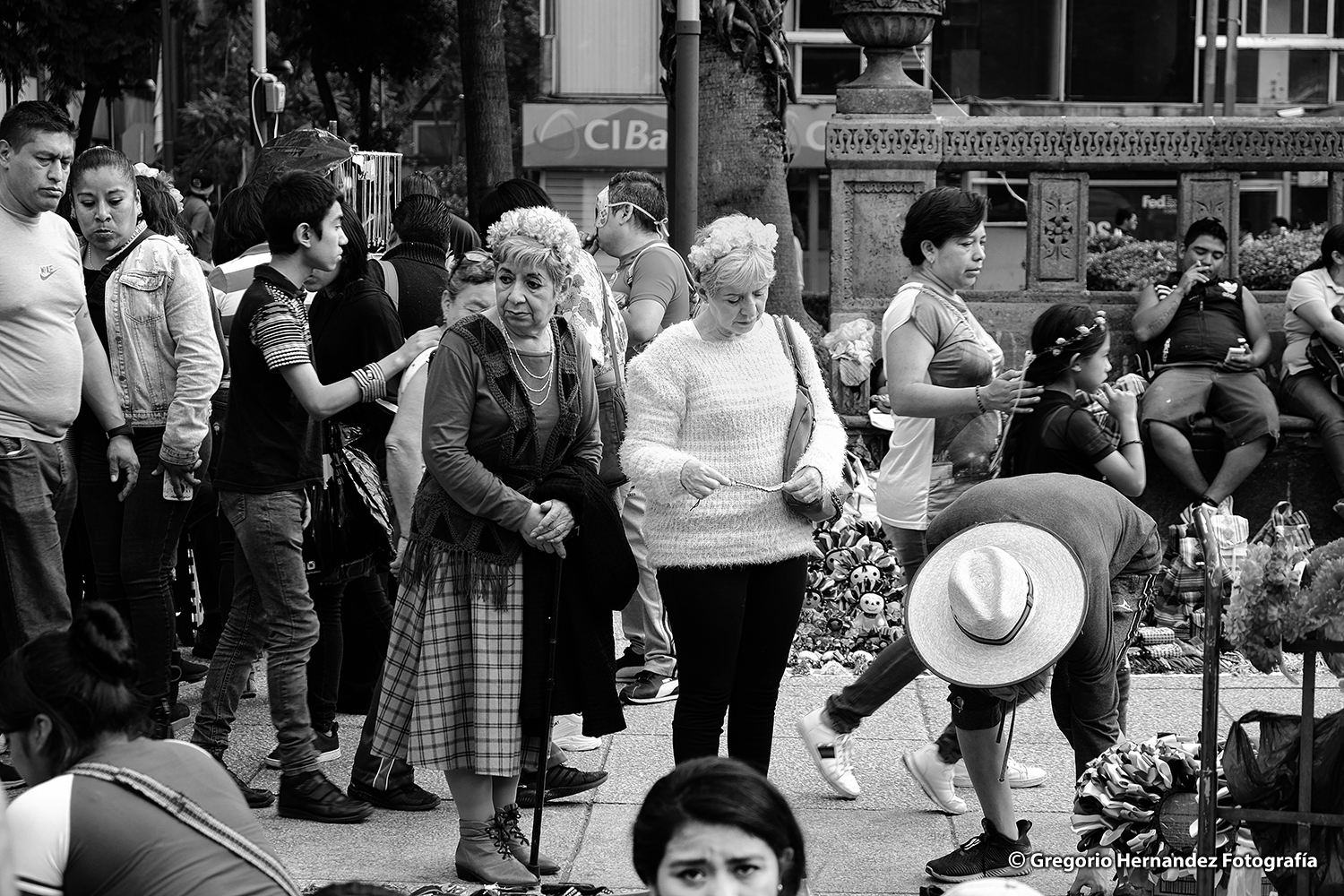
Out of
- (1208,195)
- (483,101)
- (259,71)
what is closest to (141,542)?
(1208,195)

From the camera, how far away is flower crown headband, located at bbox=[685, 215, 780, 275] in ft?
15.1

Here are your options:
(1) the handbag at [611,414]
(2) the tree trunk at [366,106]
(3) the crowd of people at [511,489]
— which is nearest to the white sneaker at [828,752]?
(3) the crowd of people at [511,489]

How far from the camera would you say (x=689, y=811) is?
8.61 feet

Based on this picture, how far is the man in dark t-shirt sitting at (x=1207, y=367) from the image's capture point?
7.84 m

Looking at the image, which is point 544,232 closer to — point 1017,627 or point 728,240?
point 728,240

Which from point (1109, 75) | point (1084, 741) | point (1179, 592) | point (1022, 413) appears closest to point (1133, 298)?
point (1179, 592)

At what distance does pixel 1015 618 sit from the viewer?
439 centimetres

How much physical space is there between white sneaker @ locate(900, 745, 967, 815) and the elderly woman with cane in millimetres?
1129

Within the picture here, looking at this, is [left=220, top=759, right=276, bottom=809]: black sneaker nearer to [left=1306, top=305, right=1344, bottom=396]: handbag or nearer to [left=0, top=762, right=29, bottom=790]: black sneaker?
[left=0, top=762, right=29, bottom=790]: black sneaker

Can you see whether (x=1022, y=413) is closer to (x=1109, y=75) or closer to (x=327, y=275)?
(x=327, y=275)

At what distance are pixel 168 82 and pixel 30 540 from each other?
1296 centimetres

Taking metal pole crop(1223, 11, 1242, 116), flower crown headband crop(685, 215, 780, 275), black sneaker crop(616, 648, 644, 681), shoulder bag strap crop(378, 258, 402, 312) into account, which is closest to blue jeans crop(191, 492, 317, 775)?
shoulder bag strap crop(378, 258, 402, 312)

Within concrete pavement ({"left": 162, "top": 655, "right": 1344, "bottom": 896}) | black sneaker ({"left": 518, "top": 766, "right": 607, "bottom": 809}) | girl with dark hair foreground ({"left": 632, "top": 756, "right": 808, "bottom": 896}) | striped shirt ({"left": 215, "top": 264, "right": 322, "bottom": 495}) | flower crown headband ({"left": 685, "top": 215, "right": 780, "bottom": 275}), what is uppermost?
flower crown headband ({"left": 685, "top": 215, "right": 780, "bottom": 275})

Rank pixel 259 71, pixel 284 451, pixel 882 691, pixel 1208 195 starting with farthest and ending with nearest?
1. pixel 259 71
2. pixel 1208 195
3. pixel 882 691
4. pixel 284 451
